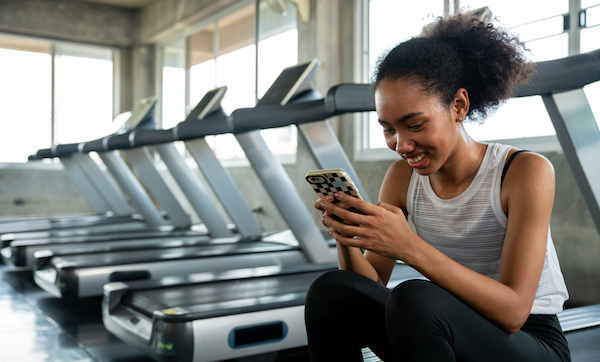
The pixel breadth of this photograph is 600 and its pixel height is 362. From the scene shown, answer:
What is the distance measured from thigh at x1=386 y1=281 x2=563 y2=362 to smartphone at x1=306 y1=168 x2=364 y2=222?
0.18 meters

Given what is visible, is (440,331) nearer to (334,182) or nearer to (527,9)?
(334,182)

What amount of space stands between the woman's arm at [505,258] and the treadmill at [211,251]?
4.99 feet

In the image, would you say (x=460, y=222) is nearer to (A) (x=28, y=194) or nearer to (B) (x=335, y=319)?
(B) (x=335, y=319)

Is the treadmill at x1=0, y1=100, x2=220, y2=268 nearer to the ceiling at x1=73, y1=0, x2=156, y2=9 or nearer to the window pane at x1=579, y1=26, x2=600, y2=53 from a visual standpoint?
the window pane at x1=579, y1=26, x2=600, y2=53

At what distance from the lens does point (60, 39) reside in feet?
25.3

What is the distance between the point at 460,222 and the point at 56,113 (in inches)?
304

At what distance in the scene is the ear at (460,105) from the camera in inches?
40.6

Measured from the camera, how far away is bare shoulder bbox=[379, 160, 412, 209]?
48.0 inches

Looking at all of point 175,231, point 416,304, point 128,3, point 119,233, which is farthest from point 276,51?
point 416,304

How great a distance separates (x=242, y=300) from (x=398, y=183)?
3.53ft

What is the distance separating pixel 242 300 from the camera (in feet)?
6.86

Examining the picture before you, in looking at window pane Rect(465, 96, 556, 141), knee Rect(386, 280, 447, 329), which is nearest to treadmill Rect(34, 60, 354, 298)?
window pane Rect(465, 96, 556, 141)

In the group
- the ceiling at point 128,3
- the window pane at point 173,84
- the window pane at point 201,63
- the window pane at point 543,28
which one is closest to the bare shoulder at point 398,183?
the window pane at point 543,28

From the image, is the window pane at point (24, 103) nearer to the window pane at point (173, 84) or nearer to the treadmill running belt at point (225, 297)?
the window pane at point (173, 84)
